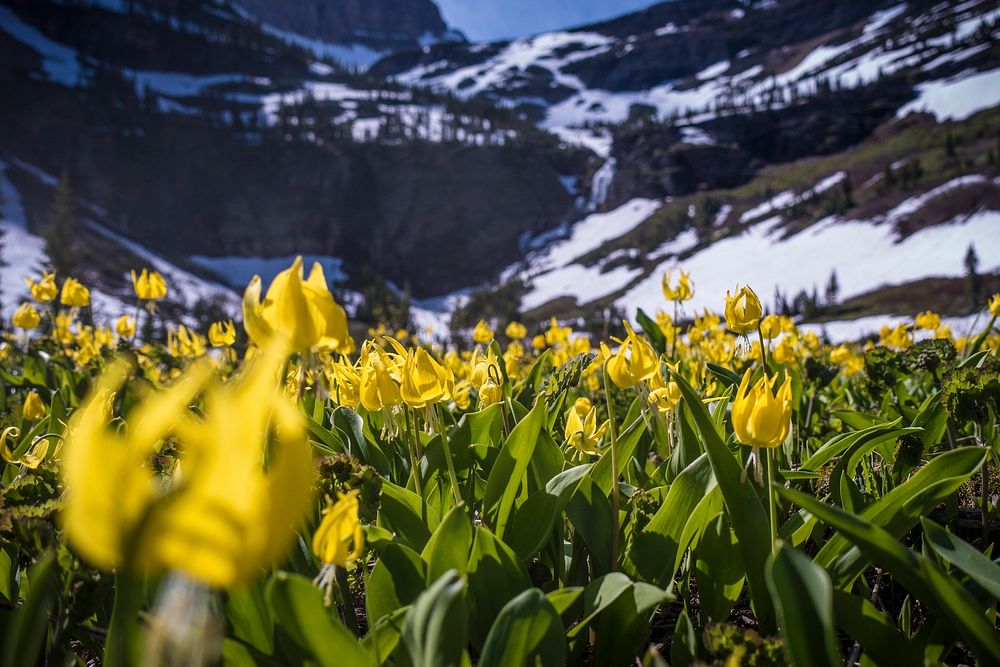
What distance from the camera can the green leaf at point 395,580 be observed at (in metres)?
1.03

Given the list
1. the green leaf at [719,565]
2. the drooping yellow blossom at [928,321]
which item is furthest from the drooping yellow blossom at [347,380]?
the drooping yellow blossom at [928,321]

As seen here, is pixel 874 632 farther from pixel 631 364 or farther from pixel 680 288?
pixel 680 288

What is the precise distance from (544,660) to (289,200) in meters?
78.9

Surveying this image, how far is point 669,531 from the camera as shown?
122 centimetres

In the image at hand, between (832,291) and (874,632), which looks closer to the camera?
(874,632)

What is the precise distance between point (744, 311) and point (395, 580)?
129cm

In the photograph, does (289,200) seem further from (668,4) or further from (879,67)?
(668,4)

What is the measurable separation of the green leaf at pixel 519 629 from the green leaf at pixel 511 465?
17.6 inches

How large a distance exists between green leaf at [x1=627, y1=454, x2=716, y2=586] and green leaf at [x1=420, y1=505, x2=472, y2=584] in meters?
0.41

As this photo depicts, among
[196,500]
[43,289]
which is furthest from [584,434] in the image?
[43,289]

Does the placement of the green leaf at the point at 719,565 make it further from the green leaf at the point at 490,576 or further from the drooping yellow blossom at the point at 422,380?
the drooping yellow blossom at the point at 422,380

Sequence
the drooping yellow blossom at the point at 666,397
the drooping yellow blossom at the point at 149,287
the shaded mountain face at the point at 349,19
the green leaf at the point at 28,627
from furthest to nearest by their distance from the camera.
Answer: the shaded mountain face at the point at 349,19, the drooping yellow blossom at the point at 149,287, the drooping yellow blossom at the point at 666,397, the green leaf at the point at 28,627

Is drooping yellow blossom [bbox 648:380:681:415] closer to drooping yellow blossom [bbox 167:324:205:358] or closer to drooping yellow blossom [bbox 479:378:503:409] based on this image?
drooping yellow blossom [bbox 479:378:503:409]

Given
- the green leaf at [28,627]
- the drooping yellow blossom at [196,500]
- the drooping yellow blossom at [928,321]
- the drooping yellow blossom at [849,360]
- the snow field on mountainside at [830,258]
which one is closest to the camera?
the drooping yellow blossom at [196,500]
